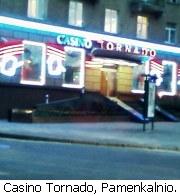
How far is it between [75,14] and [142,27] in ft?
21.5

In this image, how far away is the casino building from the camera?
36781 millimetres

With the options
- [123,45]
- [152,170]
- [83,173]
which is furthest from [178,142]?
[123,45]

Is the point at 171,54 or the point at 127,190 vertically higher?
the point at 171,54

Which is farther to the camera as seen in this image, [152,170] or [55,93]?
[55,93]

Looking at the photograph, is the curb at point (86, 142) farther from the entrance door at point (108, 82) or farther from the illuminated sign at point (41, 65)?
the entrance door at point (108, 82)

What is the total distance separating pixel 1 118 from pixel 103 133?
33.6ft

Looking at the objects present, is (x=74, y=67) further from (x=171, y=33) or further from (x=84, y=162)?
(x=84, y=162)

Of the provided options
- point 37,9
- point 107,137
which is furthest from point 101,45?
point 107,137

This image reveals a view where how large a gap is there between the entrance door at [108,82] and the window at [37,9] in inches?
240

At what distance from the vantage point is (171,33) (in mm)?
47812

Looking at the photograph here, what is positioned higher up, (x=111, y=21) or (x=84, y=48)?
(x=111, y=21)

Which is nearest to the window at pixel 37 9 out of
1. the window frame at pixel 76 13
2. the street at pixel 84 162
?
the window frame at pixel 76 13

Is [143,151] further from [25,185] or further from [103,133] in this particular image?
[25,185]

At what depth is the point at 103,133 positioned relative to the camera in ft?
88.5
